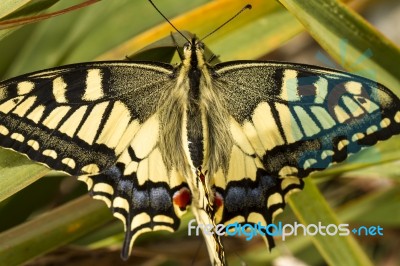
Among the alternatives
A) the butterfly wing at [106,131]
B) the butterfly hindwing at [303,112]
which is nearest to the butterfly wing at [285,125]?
the butterfly hindwing at [303,112]

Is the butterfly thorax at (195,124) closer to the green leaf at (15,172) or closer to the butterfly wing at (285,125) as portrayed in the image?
the butterfly wing at (285,125)

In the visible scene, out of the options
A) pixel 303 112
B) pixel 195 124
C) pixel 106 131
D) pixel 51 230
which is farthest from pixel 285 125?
pixel 51 230

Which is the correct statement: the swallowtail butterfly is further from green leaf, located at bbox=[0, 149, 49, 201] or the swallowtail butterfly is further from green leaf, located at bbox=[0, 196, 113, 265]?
green leaf, located at bbox=[0, 196, 113, 265]

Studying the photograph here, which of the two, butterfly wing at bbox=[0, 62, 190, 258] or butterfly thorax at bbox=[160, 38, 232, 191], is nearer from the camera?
butterfly wing at bbox=[0, 62, 190, 258]

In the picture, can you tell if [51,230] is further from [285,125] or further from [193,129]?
[285,125]

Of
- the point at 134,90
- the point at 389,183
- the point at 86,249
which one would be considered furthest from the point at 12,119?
the point at 389,183

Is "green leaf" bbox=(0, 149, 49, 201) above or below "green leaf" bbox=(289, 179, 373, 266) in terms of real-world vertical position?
above

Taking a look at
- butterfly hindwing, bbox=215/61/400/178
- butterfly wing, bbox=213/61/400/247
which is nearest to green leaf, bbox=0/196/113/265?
butterfly wing, bbox=213/61/400/247
